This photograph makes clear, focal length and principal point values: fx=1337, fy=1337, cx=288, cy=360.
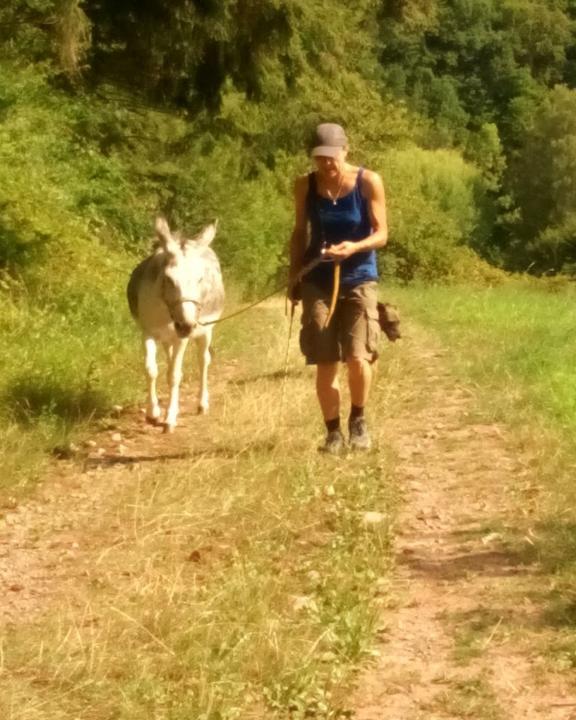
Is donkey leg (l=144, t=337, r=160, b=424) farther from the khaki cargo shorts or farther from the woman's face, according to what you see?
the woman's face

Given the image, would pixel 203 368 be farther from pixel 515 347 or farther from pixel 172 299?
pixel 515 347

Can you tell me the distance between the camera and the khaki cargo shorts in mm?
8367

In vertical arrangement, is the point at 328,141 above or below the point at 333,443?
above

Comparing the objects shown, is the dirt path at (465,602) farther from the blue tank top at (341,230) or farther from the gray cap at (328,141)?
the gray cap at (328,141)

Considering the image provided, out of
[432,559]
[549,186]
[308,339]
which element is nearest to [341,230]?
[308,339]

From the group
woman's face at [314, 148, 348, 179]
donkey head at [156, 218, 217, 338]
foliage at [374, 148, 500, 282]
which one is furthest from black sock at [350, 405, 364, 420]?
foliage at [374, 148, 500, 282]

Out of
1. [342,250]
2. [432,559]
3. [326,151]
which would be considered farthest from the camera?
[342,250]

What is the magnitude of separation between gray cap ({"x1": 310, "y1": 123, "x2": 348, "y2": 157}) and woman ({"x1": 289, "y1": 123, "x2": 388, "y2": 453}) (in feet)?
0.24

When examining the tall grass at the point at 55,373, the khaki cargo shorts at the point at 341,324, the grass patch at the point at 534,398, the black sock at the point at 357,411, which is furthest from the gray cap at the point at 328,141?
the tall grass at the point at 55,373

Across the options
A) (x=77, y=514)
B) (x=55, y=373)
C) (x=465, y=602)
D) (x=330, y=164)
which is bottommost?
(x=55, y=373)

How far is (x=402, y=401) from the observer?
10.3 metres

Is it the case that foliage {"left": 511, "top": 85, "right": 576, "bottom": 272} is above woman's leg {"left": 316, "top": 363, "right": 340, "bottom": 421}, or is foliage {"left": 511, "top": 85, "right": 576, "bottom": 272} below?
below

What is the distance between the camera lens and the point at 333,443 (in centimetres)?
834

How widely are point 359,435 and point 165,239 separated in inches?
80.8
